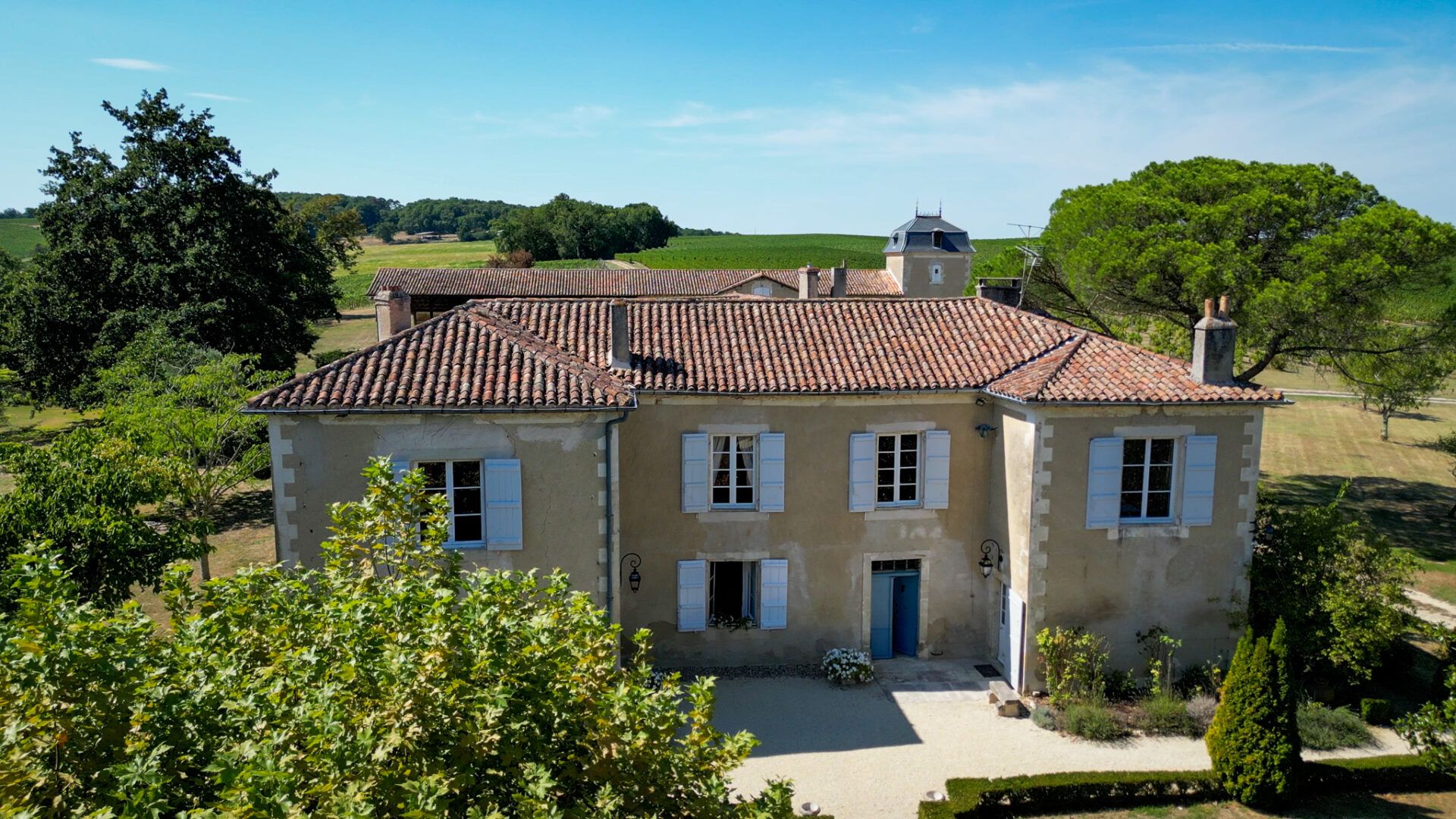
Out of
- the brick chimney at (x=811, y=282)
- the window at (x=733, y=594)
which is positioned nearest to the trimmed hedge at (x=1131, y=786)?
the window at (x=733, y=594)

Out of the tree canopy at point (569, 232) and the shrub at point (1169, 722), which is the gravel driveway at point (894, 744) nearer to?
the shrub at point (1169, 722)

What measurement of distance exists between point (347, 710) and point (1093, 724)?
12211 mm

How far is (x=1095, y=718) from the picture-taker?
14.5 meters

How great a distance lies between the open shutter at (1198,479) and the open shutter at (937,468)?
386cm

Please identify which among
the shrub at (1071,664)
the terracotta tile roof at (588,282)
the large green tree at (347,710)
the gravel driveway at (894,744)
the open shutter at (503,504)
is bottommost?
the gravel driveway at (894,744)

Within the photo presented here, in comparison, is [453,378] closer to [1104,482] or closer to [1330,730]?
[1104,482]

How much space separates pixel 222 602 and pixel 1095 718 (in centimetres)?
1252

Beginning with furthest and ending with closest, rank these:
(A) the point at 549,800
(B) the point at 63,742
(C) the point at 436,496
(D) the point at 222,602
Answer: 1. (C) the point at 436,496
2. (D) the point at 222,602
3. (A) the point at 549,800
4. (B) the point at 63,742

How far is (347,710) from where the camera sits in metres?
5.61

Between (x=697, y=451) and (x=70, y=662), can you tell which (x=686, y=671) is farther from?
(x=70, y=662)

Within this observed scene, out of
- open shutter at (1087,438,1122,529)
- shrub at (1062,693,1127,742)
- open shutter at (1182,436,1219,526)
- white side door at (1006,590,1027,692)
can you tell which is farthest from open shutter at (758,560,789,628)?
open shutter at (1182,436,1219,526)

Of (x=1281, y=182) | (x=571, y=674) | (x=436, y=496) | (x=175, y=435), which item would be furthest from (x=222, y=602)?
(x=1281, y=182)

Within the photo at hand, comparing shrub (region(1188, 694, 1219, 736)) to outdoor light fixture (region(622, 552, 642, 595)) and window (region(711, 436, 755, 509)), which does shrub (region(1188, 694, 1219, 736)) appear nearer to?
window (region(711, 436, 755, 509))

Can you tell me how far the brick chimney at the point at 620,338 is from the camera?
15.9 m
